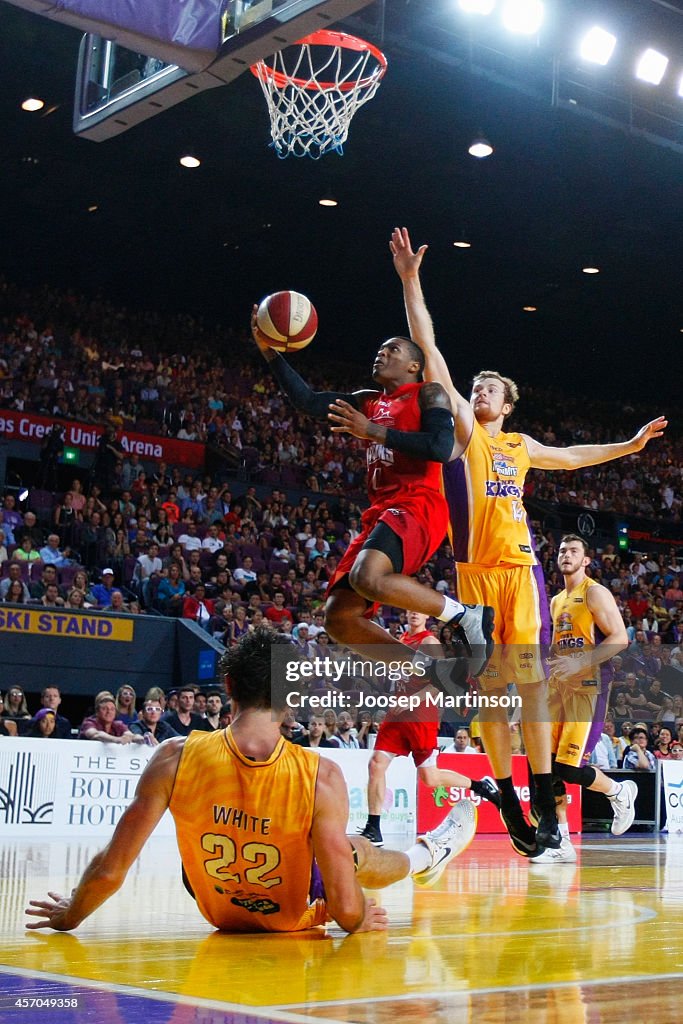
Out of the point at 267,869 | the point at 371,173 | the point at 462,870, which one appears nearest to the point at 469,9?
the point at 371,173

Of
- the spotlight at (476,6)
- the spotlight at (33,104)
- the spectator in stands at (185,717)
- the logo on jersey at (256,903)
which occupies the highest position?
the spotlight at (33,104)

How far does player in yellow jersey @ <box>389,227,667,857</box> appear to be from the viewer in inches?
304

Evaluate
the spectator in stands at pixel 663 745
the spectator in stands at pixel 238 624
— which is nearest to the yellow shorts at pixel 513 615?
the spectator in stands at pixel 238 624

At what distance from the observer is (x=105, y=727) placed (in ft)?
45.1

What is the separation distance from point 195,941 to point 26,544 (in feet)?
45.9

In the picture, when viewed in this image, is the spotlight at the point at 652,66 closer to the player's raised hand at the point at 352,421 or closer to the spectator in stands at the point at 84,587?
the spectator in stands at the point at 84,587

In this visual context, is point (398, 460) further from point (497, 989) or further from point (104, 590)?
point (104, 590)

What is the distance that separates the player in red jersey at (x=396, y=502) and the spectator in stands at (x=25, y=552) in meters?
11.3

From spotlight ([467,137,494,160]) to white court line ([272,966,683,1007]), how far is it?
61.1 ft

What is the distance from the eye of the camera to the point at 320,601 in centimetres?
1975

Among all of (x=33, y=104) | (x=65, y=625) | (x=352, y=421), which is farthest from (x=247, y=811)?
(x=33, y=104)

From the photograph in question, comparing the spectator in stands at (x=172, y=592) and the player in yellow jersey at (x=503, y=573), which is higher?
the spectator in stands at (x=172, y=592)

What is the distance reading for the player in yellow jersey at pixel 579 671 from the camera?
31.1 feet

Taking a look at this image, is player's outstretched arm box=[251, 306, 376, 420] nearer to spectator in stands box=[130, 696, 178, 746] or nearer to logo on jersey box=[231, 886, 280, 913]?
logo on jersey box=[231, 886, 280, 913]
